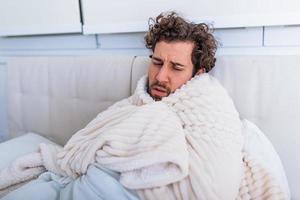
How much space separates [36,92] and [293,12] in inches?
50.4

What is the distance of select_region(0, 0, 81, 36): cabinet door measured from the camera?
70.6 inches

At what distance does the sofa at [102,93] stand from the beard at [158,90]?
214mm

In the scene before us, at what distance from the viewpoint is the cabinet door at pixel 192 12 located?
4.54 feet

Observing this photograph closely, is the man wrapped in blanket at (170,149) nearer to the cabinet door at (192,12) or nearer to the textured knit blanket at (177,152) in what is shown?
the textured knit blanket at (177,152)

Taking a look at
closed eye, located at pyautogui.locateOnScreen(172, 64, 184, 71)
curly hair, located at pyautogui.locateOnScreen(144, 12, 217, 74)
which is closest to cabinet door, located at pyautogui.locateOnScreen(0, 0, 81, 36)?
curly hair, located at pyautogui.locateOnScreen(144, 12, 217, 74)

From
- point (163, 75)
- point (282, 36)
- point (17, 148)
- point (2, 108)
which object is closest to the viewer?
point (163, 75)

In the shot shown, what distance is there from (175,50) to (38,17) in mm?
907

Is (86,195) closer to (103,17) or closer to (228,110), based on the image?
(228,110)

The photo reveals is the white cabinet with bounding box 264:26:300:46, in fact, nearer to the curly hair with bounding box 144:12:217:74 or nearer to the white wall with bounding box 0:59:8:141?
the curly hair with bounding box 144:12:217:74

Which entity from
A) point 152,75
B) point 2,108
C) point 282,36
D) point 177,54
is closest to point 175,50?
point 177,54

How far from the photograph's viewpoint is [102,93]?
166cm

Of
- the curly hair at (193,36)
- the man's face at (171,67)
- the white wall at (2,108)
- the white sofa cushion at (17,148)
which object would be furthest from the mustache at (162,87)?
the white wall at (2,108)

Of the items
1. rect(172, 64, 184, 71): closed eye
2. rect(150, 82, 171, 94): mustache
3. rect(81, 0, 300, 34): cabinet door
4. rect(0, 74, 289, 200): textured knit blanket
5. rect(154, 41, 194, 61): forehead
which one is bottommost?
rect(0, 74, 289, 200): textured knit blanket

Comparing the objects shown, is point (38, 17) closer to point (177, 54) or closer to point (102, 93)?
point (102, 93)
